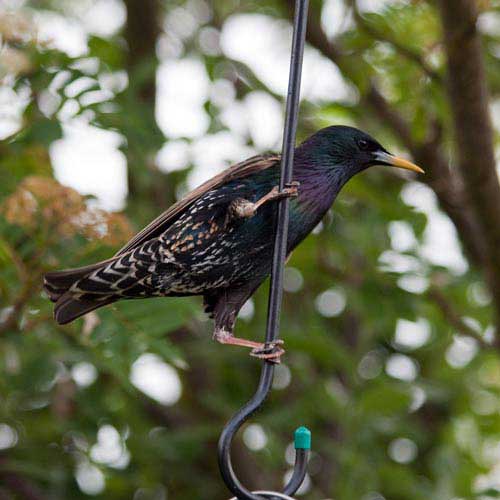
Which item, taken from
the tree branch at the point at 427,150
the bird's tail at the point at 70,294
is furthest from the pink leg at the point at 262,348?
the tree branch at the point at 427,150

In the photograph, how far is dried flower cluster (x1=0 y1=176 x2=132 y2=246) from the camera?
9.68 ft

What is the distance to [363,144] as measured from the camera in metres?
2.73

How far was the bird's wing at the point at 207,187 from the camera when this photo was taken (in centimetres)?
258

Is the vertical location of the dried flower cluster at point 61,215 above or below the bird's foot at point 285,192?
below

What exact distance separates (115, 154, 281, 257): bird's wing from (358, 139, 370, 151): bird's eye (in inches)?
9.2

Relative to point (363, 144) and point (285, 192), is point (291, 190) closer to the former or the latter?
point (285, 192)

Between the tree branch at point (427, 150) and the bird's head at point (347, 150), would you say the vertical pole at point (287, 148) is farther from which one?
the tree branch at point (427, 150)

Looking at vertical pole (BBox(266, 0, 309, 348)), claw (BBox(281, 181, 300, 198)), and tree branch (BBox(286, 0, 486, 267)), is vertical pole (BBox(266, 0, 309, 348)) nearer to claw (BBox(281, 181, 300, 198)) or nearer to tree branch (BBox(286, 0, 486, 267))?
claw (BBox(281, 181, 300, 198))

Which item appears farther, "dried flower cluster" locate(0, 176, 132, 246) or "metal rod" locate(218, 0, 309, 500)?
"dried flower cluster" locate(0, 176, 132, 246)

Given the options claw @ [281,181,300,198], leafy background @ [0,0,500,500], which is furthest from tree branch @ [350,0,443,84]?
claw @ [281,181,300,198]

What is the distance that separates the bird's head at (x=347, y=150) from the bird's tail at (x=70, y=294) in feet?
2.07

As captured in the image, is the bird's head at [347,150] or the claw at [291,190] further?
the bird's head at [347,150]

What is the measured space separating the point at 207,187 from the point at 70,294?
1.46 feet

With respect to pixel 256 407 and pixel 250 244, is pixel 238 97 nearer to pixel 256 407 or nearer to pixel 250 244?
pixel 250 244
